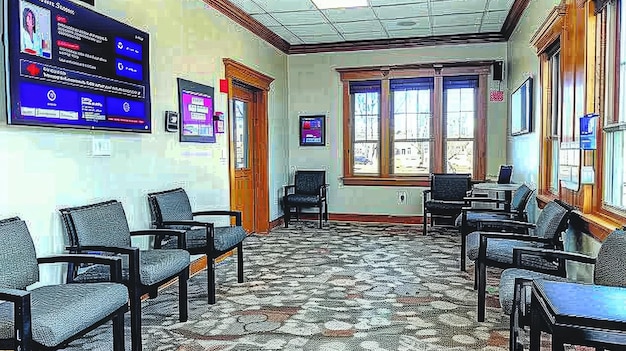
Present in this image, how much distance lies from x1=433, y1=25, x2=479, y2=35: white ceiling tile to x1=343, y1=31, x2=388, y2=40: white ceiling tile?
2.50ft

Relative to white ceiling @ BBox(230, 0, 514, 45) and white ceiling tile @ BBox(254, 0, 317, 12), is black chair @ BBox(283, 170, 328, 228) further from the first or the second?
white ceiling tile @ BBox(254, 0, 317, 12)

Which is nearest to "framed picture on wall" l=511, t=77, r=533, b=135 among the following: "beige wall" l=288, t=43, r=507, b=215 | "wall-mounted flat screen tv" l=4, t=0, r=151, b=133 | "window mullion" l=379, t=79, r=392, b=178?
"beige wall" l=288, t=43, r=507, b=215

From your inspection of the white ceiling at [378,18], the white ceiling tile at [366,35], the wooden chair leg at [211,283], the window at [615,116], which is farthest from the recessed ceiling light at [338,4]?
the wooden chair leg at [211,283]

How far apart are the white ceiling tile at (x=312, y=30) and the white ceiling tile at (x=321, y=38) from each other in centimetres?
15

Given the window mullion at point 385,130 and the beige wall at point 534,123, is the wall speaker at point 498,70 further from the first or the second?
the window mullion at point 385,130

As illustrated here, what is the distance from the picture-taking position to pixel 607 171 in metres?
3.05

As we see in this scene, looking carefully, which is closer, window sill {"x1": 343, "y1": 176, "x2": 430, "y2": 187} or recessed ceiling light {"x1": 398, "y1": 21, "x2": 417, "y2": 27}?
recessed ceiling light {"x1": 398, "y1": 21, "x2": 417, "y2": 27}

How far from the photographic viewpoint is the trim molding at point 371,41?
6000mm

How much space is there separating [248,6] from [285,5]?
43cm

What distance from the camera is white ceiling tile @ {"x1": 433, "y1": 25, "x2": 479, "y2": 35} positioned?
276 inches

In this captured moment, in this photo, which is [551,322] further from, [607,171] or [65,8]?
[65,8]

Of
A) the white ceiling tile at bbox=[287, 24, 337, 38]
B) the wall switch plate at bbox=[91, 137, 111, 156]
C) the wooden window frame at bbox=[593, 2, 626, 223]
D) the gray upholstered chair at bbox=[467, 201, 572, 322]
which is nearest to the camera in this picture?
the wooden window frame at bbox=[593, 2, 626, 223]

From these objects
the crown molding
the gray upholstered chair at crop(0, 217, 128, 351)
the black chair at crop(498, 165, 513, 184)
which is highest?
the crown molding

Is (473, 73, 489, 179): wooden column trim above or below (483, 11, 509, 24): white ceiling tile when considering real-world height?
below
